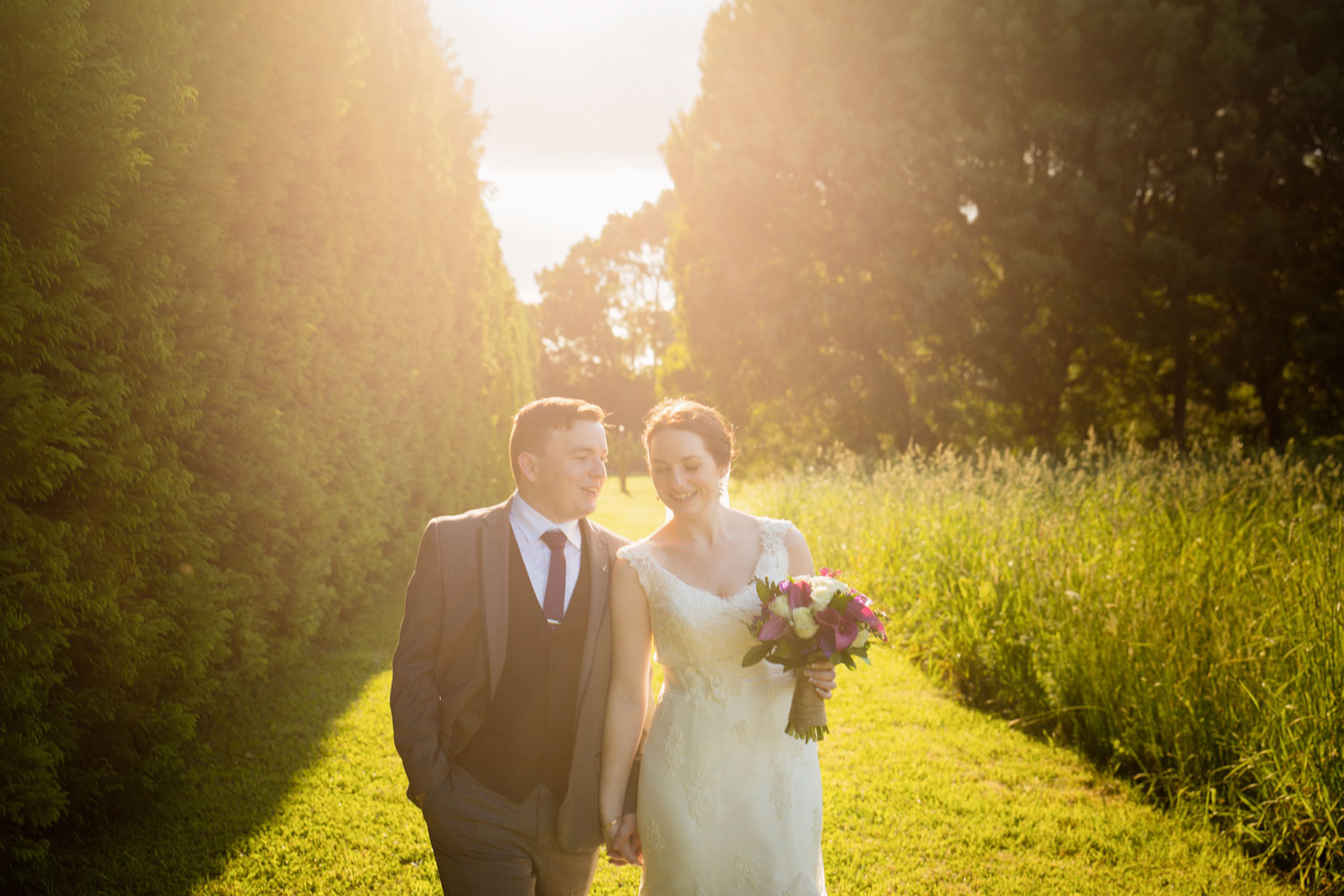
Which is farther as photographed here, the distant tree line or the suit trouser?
the distant tree line

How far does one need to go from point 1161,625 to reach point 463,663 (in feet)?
15.2

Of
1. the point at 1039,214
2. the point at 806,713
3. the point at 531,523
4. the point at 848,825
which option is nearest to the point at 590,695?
the point at 531,523

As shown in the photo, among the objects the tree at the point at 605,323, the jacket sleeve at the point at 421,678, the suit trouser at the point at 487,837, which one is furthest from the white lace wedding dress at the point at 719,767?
the tree at the point at 605,323

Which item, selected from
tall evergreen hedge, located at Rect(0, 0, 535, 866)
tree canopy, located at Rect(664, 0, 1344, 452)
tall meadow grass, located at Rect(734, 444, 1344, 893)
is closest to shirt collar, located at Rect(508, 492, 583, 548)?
tall evergreen hedge, located at Rect(0, 0, 535, 866)

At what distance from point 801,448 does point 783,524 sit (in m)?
19.1

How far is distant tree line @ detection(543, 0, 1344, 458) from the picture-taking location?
17.1m

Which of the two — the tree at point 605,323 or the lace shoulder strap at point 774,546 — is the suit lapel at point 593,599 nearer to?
the lace shoulder strap at point 774,546

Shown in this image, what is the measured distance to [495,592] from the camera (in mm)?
2623

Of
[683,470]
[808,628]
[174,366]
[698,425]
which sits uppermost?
[174,366]

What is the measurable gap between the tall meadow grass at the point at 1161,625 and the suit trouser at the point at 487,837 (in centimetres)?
366

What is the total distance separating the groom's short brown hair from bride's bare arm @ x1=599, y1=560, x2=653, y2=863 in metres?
0.50

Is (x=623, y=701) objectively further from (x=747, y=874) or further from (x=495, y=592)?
(x=747, y=874)

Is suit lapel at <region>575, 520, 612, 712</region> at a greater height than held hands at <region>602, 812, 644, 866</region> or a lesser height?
greater

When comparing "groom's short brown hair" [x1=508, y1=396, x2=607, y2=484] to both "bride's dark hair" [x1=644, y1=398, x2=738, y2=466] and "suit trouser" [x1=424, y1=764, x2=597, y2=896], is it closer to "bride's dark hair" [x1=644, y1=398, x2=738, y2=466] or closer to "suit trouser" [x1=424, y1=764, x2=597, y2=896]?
"bride's dark hair" [x1=644, y1=398, x2=738, y2=466]
